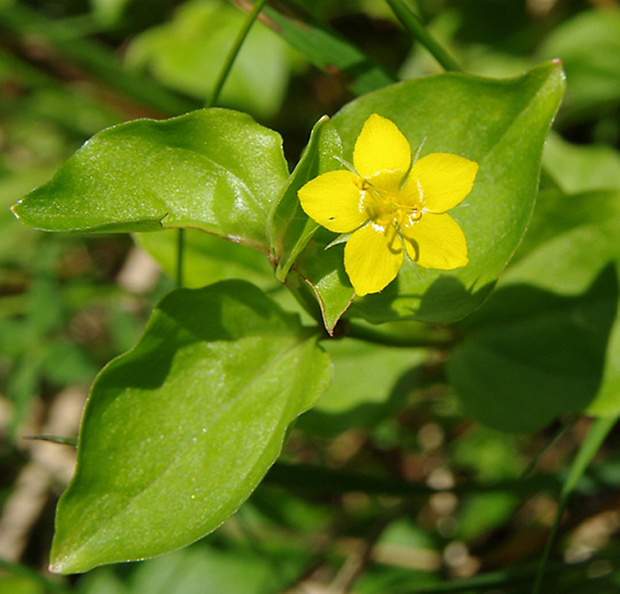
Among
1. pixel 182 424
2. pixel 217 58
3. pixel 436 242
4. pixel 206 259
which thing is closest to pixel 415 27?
pixel 436 242

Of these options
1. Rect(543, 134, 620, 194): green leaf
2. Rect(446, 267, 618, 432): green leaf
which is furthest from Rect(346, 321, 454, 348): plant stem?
Rect(543, 134, 620, 194): green leaf

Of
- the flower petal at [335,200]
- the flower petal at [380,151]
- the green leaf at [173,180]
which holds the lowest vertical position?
the green leaf at [173,180]

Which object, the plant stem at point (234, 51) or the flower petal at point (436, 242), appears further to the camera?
the plant stem at point (234, 51)

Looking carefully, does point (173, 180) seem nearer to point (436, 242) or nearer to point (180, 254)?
point (180, 254)

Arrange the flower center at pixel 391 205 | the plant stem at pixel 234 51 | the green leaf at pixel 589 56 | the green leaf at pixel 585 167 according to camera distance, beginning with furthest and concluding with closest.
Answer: the green leaf at pixel 589 56, the green leaf at pixel 585 167, the plant stem at pixel 234 51, the flower center at pixel 391 205

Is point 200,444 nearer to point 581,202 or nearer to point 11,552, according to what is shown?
point 581,202

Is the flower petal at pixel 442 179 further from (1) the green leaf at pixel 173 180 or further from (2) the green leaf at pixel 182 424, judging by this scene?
(2) the green leaf at pixel 182 424

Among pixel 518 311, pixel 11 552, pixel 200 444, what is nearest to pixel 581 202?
pixel 518 311

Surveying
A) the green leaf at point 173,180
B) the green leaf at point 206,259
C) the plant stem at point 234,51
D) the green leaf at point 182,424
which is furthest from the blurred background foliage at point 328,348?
the green leaf at point 173,180
